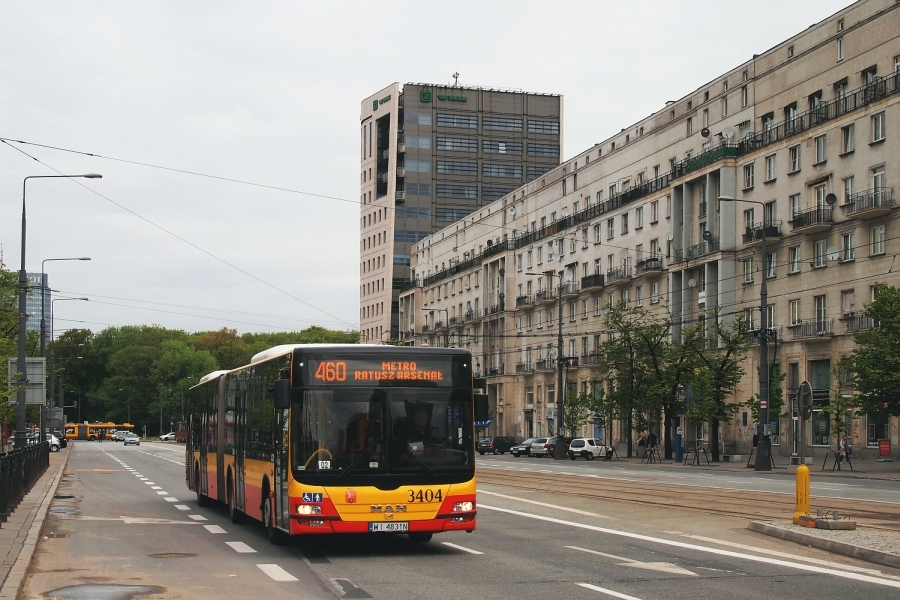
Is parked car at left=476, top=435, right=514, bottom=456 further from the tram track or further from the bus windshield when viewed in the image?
the bus windshield

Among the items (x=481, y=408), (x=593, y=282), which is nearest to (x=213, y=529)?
(x=481, y=408)

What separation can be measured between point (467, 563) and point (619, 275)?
68567 millimetres

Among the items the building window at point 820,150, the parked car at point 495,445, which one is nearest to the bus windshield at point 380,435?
the building window at point 820,150

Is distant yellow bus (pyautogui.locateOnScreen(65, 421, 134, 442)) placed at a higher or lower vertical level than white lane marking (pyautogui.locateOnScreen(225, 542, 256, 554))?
lower

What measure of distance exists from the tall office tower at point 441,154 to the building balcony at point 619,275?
52.8m

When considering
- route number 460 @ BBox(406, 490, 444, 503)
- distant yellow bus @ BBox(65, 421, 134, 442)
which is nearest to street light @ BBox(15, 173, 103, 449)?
route number 460 @ BBox(406, 490, 444, 503)

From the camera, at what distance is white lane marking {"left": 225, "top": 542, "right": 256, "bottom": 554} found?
1558 cm

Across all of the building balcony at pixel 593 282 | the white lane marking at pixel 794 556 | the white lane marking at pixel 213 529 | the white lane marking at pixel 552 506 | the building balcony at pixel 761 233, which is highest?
the building balcony at pixel 761 233

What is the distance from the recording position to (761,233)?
63.7 metres

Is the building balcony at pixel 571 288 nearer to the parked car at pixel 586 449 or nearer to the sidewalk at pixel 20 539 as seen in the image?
the parked car at pixel 586 449

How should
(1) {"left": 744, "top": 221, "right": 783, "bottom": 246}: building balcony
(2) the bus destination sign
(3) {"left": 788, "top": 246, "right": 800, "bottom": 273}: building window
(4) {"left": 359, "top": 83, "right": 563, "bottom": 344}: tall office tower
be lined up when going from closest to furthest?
(2) the bus destination sign < (3) {"left": 788, "top": 246, "right": 800, "bottom": 273}: building window < (1) {"left": 744, "top": 221, "right": 783, "bottom": 246}: building balcony < (4) {"left": 359, "top": 83, "right": 563, "bottom": 344}: tall office tower

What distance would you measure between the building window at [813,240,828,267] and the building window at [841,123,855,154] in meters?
4.45

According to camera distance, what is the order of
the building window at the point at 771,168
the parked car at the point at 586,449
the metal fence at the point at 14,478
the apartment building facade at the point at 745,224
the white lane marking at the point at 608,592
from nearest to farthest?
the white lane marking at the point at 608,592, the metal fence at the point at 14,478, the apartment building facade at the point at 745,224, the building window at the point at 771,168, the parked car at the point at 586,449

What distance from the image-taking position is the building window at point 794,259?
2402 inches
